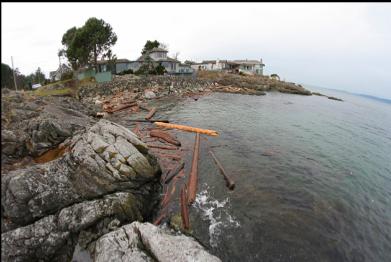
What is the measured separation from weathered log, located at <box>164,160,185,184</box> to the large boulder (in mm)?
1765

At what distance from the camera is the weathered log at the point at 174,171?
1645 centimetres

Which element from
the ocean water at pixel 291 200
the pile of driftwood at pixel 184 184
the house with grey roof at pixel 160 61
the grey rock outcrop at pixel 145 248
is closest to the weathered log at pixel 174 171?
the pile of driftwood at pixel 184 184

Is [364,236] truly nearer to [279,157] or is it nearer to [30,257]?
[279,157]

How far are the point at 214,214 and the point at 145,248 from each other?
205 inches

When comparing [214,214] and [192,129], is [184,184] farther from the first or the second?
[192,129]

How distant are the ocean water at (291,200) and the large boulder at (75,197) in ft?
13.7

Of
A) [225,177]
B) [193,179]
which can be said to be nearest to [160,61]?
[225,177]

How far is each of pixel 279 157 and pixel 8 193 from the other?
20642 millimetres

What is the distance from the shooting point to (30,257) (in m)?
9.21

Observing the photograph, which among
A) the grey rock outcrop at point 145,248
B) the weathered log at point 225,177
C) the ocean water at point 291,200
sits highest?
the grey rock outcrop at point 145,248

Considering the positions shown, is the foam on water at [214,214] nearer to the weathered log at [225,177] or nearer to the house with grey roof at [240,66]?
the weathered log at [225,177]

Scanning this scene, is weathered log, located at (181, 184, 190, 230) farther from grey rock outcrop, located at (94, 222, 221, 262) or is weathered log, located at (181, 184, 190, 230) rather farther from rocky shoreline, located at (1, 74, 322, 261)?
grey rock outcrop, located at (94, 222, 221, 262)

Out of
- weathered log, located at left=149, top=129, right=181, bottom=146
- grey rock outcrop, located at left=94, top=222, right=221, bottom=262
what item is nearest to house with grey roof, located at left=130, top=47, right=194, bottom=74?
weathered log, located at left=149, top=129, right=181, bottom=146

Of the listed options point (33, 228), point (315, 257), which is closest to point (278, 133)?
point (315, 257)
